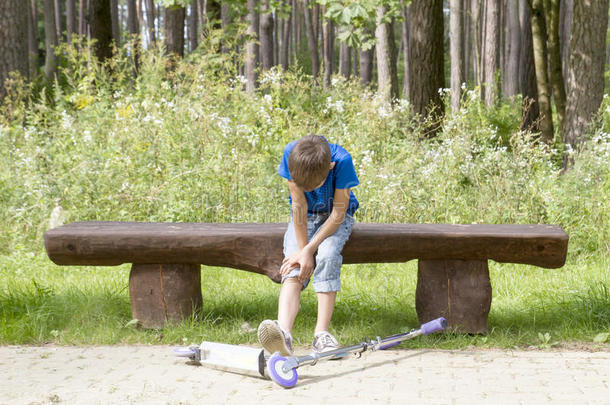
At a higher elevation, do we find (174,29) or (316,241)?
(174,29)

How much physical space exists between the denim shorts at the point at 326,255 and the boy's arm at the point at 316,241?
0.10ft

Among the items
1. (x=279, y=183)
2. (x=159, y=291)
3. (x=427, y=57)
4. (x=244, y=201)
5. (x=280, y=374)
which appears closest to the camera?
(x=280, y=374)

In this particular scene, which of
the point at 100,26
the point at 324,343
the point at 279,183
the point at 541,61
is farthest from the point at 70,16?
the point at 324,343

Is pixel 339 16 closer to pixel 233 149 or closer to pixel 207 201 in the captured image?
pixel 233 149

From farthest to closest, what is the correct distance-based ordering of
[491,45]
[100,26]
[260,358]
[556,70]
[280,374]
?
[491,45] < [100,26] < [556,70] < [260,358] < [280,374]

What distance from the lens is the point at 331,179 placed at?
3701 millimetres

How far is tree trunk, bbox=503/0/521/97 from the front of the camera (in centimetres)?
1445

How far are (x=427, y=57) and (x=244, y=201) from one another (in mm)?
4114

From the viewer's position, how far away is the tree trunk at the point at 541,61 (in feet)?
30.9

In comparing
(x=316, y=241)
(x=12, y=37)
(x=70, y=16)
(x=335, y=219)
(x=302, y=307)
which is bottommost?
(x=302, y=307)

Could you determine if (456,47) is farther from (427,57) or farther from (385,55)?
(427,57)

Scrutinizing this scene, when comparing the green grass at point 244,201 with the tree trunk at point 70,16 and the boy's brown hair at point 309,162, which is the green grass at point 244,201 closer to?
the boy's brown hair at point 309,162

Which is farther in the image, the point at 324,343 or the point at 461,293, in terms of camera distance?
the point at 461,293

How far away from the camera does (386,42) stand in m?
11.1
